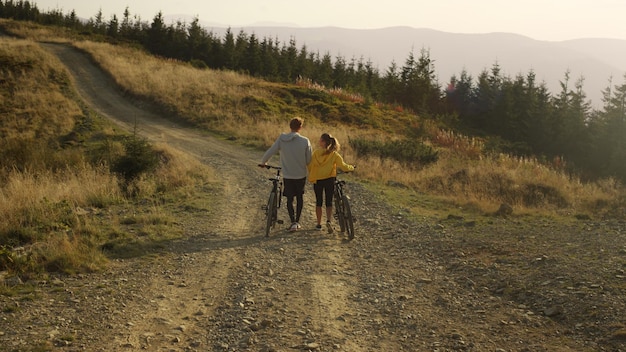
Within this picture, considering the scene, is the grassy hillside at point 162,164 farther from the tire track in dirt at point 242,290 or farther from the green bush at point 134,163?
the tire track in dirt at point 242,290

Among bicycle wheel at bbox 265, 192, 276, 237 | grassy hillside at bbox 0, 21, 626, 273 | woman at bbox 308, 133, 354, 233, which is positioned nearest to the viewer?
grassy hillside at bbox 0, 21, 626, 273

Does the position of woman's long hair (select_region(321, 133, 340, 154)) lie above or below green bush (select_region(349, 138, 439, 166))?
above

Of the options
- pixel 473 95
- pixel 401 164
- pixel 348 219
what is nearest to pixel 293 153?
pixel 348 219

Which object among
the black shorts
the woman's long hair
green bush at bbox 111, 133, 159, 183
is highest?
the woman's long hair

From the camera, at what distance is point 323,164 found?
9594 millimetres

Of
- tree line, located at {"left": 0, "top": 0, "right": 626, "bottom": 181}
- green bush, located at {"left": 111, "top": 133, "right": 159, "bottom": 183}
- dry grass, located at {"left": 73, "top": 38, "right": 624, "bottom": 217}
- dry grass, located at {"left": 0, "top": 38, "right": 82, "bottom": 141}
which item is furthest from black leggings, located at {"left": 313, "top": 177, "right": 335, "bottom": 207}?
tree line, located at {"left": 0, "top": 0, "right": 626, "bottom": 181}

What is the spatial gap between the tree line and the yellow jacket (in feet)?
92.6

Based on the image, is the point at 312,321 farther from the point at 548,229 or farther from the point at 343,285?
the point at 548,229

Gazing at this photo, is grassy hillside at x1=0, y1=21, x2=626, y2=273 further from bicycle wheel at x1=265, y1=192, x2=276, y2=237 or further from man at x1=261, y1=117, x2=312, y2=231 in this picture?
man at x1=261, y1=117, x2=312, y2=231

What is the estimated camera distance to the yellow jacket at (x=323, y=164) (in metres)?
9.55

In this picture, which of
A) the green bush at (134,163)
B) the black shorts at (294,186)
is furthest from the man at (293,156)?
the green bush at (134,163)

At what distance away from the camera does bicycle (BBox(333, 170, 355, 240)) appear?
941 centimetres

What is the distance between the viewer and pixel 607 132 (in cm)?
4619

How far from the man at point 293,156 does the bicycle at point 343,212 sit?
0.73 metres
